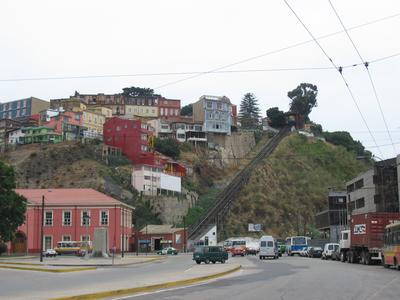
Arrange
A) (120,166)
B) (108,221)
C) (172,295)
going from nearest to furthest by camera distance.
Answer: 1. (172,295)
2. (108,221)
3. (120,166)

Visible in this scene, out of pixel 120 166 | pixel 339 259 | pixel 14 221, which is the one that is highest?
pixel 120 166

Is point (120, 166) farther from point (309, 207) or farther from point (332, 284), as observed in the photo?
point (332, 284)

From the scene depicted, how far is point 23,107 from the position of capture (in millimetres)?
154250

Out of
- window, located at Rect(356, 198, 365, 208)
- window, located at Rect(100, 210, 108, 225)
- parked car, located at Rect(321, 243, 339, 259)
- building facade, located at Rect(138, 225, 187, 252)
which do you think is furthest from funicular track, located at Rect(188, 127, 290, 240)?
parked car, located at Rect(321, 243, 339, 259)

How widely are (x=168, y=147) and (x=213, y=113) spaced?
18412mm

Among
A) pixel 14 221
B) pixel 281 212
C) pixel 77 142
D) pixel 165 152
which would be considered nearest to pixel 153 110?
pixel 165 152

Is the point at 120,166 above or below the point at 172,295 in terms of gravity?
above

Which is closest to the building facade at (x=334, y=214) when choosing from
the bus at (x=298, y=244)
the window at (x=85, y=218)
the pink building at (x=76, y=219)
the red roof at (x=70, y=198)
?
the bus at (x=298, y=244)

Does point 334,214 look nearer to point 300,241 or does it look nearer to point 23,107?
point 300,241

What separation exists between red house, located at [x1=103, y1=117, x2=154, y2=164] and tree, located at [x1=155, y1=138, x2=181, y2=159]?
824 cm

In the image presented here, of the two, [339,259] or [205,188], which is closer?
[339,259]

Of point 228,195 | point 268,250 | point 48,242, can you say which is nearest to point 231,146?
point 228,195

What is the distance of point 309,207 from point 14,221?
83.4 metres

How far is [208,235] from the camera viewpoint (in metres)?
100
